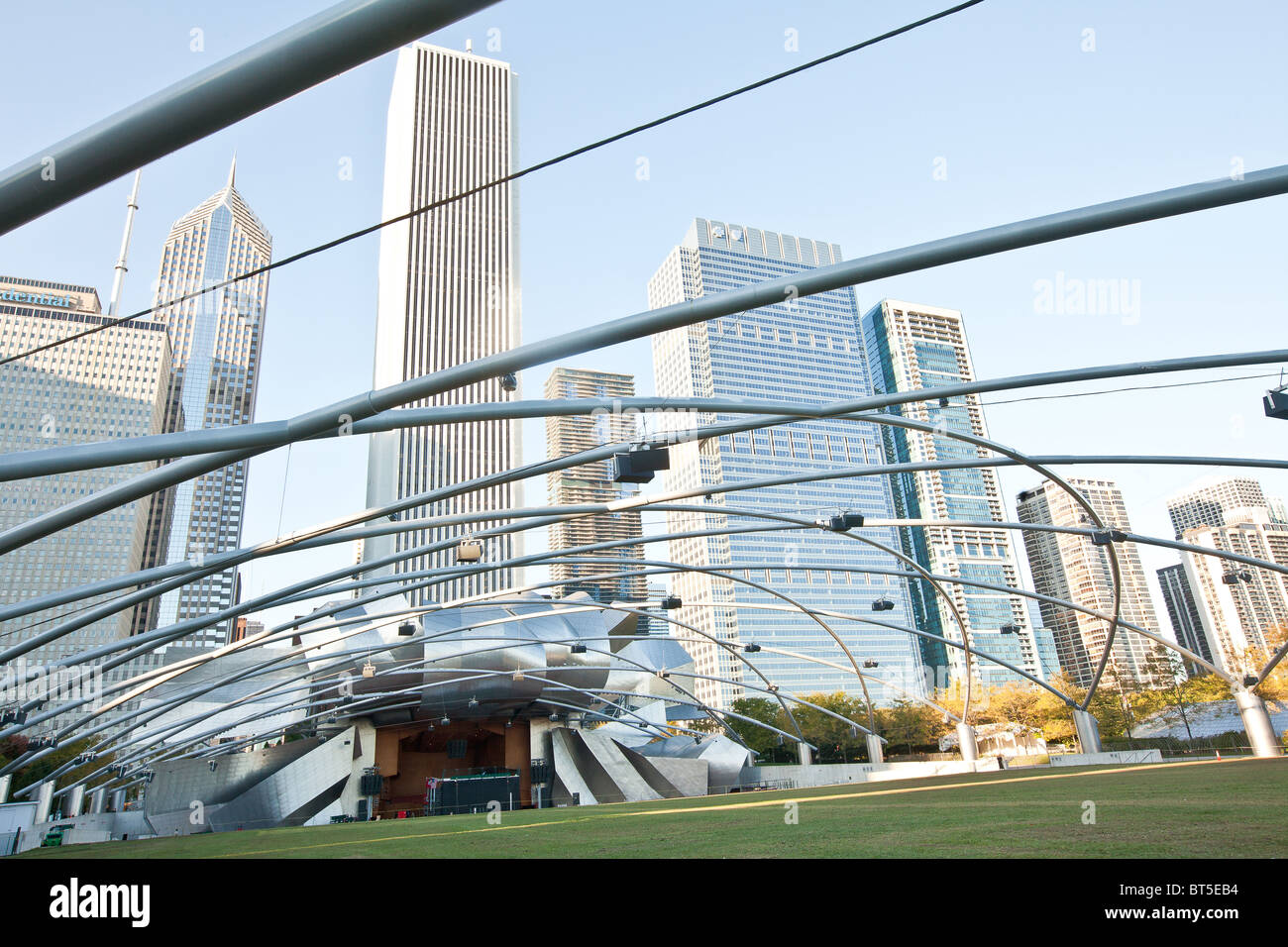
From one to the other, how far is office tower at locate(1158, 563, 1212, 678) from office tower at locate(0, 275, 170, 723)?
190876 millimetres

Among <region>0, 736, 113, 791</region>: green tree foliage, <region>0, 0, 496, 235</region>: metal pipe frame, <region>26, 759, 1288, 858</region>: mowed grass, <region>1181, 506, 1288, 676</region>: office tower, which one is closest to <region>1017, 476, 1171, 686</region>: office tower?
<region>1181, 506, 1288, 676</region>: office tower

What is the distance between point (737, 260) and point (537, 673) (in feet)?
517

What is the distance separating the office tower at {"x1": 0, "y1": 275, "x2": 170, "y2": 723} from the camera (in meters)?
123

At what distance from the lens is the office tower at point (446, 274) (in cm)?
14100

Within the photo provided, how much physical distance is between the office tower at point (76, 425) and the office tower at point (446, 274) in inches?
1529

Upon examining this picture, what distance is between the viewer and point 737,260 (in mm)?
194875

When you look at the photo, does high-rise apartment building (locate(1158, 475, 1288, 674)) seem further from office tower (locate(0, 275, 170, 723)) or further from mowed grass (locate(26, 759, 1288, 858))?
office tower (locate(0, 275, 170, 723))

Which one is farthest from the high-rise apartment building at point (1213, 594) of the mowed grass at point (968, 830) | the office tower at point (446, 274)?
the mowed grass at point (968, 830)

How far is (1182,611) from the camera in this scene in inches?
6511

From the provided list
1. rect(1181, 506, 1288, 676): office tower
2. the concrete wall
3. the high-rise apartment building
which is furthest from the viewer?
the high-rise apartment building

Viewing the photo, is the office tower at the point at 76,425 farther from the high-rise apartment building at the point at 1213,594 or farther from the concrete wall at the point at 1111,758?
the high-rise apartment building at the point at 1213,594
